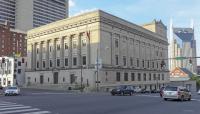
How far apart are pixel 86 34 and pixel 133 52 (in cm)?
A: 2074

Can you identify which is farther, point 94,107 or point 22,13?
point 22,13

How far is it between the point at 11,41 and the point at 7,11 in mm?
26346

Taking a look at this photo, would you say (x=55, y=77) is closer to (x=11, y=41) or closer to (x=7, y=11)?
(x=11, y=41)

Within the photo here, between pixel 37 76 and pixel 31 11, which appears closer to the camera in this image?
pixel 37 76

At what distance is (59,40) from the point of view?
97.6 m

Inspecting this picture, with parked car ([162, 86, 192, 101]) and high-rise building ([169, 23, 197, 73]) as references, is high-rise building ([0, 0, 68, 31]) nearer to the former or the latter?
high-rise building ([169, 23, 197, 73])

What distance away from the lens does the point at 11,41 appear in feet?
536

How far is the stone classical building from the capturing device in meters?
85.4

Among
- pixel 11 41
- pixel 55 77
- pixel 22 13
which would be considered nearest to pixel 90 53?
pixel 55 77

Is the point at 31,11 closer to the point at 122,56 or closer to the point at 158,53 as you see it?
the point at 158,53

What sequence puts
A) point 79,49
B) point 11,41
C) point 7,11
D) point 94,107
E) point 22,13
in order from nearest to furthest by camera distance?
point 94,107 < point 79,49 < point 11,41 < point 7,11 < point 22,13

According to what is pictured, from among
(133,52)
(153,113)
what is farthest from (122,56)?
(153,113)

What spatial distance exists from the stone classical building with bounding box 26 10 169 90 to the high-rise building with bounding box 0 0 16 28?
79.3m

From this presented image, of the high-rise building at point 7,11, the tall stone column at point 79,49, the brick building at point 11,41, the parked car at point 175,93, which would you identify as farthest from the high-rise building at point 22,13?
the parked car at point 175,93
